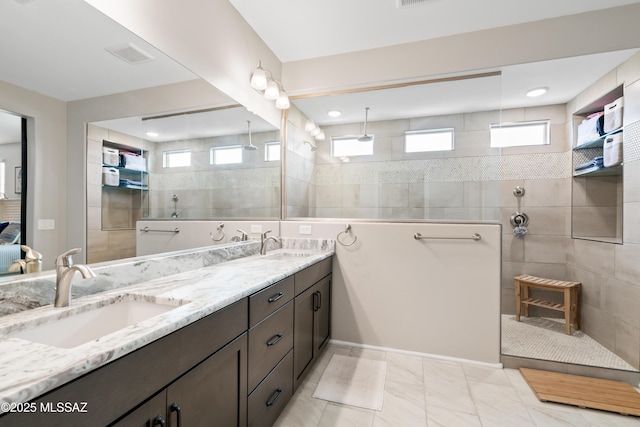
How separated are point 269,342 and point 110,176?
1043 mm

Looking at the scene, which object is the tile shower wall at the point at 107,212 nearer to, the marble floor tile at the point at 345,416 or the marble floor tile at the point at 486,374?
the marble floor tile at the point at 345,416

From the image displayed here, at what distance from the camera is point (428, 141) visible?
2.59 m

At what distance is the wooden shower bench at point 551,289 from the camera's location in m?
2.64

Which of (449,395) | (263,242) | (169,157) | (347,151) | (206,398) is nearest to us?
(206,398)

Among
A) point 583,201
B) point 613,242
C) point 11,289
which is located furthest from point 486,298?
point 11,289

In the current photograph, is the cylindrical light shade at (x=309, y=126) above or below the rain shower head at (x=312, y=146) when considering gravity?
above

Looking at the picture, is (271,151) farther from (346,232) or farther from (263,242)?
(346,232)

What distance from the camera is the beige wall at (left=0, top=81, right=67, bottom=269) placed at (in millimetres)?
966

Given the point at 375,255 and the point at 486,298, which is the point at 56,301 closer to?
the point at 375,255

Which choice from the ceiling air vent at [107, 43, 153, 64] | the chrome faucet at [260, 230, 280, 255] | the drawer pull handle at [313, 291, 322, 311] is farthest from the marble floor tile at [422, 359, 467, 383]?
the ceiling air vent at [107, 43, 153, 64]

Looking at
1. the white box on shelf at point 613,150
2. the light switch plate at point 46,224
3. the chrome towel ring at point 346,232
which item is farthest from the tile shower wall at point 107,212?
the white box on shelf at point 613,150

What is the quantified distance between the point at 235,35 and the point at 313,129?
109 cm

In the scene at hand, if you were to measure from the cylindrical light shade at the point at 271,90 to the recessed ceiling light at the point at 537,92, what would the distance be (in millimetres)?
2381

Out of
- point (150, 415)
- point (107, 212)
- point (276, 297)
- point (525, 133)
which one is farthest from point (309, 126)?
point (150, 415)
